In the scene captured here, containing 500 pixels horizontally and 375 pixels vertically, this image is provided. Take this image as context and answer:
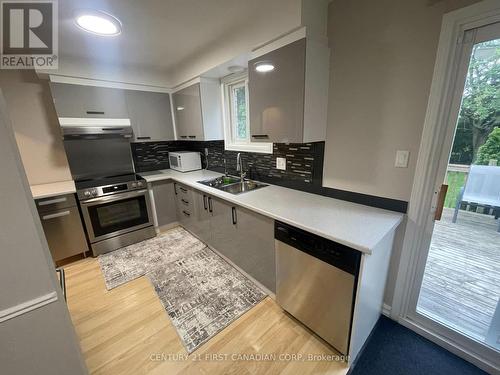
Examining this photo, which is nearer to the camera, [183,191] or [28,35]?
[28,35]

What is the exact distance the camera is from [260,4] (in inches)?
61.0

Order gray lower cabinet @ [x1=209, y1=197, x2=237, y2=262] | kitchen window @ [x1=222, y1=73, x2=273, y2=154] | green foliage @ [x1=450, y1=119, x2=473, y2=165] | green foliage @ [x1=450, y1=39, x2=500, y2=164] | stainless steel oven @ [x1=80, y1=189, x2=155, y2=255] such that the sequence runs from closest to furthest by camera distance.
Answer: green foliage @ [x1=450, y1=39, x2=500, y2=164] < green foliage @ [x1=450, y1=119, x2=473, y2=165] < gray lower cabinet @ [x1=209, y1=197, x2=237, y2=262] < stainless steel oven @ [x1=80, y1=189, x2=155, y2=255] < kitchen window @ [x1=222, y1=73, x2=273, y2=154]

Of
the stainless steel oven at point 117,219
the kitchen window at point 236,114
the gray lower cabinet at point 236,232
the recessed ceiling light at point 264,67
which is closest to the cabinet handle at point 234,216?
the gray lower cabinet at point 236,232

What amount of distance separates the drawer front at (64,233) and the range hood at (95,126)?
0.91 m

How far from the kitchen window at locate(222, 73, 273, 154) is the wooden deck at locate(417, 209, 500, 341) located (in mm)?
1928

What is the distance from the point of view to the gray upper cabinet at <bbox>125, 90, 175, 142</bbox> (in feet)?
9.48

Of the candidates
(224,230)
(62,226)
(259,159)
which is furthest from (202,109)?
(62,226)

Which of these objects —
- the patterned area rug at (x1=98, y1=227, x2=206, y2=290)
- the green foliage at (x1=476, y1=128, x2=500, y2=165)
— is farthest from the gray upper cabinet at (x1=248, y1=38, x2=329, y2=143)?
the patterned area rug at (x1=98, y1=227, x2=206, y2=290)

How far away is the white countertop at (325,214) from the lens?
46.9 inches

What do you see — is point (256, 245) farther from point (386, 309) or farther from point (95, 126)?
point (95, 126)

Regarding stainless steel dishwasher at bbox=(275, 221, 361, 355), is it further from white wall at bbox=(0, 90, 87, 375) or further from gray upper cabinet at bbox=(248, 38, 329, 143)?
white wall at bbox=(0, 90, 87, 375)

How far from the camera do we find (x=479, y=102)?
117cm

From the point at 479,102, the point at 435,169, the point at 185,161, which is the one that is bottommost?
the point at 185,161

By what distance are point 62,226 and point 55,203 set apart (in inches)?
11.1
